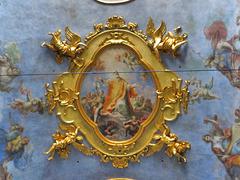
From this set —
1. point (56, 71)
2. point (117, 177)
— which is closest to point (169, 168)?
point (117, 177)

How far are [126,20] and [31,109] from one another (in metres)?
3.14

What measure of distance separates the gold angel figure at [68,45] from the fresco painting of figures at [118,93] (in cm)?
50

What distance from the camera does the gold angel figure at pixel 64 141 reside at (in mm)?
14992

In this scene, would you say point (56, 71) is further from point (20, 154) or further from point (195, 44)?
point (195, 44)

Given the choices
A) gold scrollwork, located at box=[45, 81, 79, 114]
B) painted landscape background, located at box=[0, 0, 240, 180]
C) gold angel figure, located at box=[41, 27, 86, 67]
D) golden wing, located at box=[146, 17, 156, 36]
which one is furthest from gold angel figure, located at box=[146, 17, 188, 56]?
gold scrollwork, located at box=[45, 81, 79, 114]

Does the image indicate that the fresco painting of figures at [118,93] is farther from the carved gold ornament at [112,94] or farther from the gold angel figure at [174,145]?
the gold angel figure at [174,145]

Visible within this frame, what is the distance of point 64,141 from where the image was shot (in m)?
15.0

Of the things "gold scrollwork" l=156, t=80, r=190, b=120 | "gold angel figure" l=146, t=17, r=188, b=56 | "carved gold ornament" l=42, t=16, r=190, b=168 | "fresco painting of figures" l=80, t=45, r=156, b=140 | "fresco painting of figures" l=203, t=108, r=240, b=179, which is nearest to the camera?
"fresco painting of figures" l=203, t=108, r=240, b=179

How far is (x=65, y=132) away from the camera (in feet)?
49.6

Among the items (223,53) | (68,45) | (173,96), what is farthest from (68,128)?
(223,53)

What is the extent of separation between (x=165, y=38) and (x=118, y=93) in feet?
5.70

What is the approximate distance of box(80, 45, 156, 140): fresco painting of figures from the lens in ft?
49.3

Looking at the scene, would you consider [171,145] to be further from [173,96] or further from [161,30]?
[161,30]

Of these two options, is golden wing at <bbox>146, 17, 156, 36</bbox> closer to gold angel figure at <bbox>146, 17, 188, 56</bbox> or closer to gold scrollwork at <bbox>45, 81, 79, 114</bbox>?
gold angel figure at <bbox>146, 17, 188, 56</bbox>
